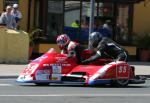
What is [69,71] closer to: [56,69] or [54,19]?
[56,69]

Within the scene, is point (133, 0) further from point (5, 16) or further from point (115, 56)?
point (115, 56)

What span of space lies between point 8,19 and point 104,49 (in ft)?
28.9

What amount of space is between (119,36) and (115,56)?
502 inches

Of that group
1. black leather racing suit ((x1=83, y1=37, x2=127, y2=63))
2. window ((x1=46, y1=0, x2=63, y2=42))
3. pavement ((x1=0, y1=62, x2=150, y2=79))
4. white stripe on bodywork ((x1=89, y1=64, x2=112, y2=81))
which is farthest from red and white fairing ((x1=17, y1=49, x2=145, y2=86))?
window ((x1=46, y1=0, x2=63, y2=42))

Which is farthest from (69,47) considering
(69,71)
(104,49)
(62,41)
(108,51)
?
(108,51)

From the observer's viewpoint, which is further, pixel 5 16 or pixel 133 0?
pixel 133 0

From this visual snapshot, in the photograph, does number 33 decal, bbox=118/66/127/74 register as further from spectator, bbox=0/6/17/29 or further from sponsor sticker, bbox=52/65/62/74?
spectator, bbox=0/6/17/29
